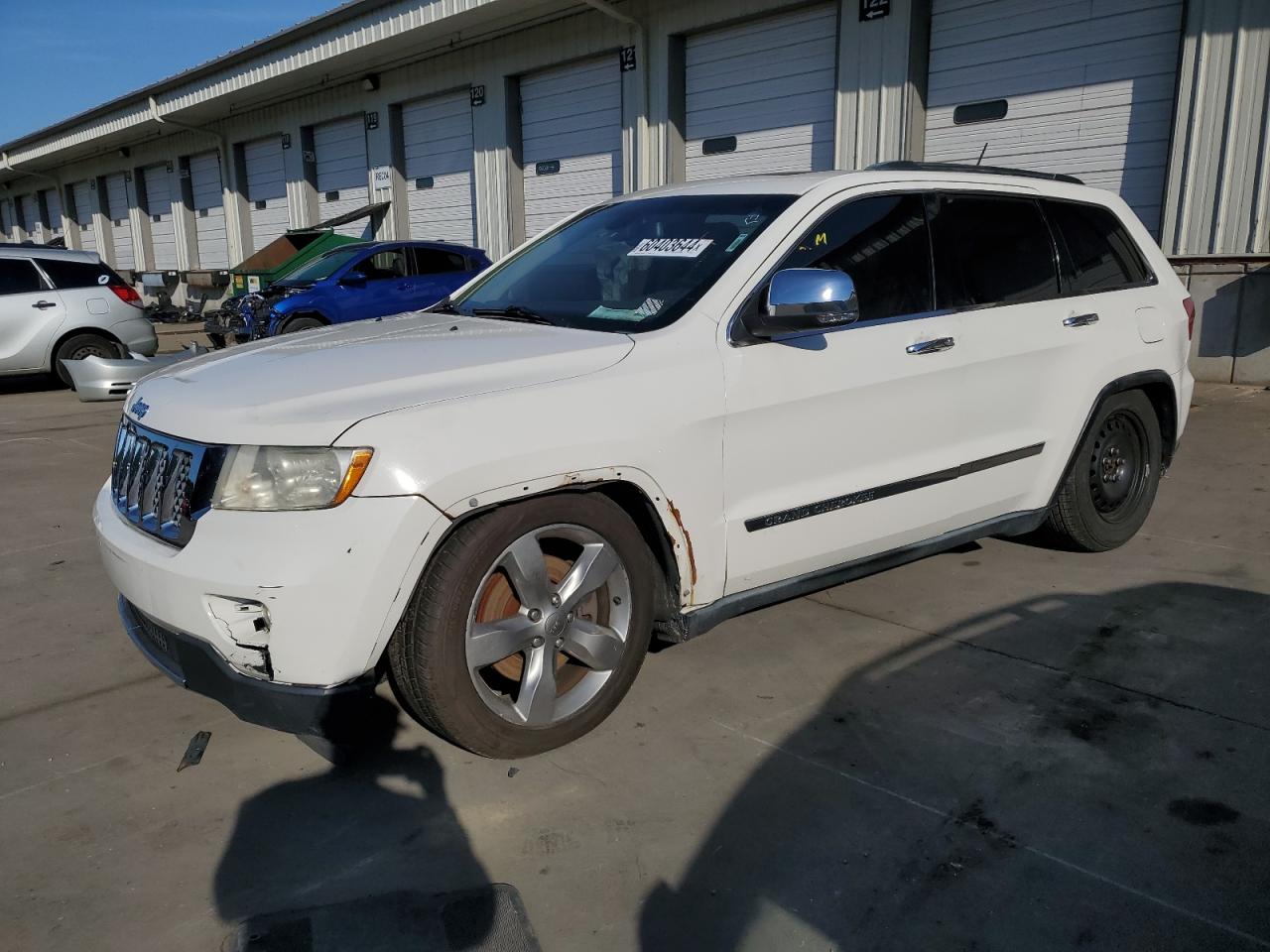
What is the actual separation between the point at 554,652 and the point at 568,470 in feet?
1.96

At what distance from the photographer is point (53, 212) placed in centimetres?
3572

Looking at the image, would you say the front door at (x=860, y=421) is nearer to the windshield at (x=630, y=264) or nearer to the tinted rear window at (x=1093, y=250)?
the windshield at (x=630, y=264)

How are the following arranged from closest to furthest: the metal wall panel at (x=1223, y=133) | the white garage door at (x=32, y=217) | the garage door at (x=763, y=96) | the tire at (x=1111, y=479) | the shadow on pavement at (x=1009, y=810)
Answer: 1. the shadow on pavement at (x=1009, y=810)
2. the tire at (x=1111, y=479)
3. the metal wall panel at (x=1223, y=133)
4. the garage door at (x=763, y=96)
5. the white garage door at (x=32, y=217)

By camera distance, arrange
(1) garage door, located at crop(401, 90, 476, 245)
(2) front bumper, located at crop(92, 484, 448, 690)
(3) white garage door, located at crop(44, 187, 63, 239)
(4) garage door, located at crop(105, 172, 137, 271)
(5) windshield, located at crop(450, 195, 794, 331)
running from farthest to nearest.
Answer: (3) white garage door, located at crop(44, 187, 63, 239) → (4) garage door, located at crop(105, 172, 137, 271) → (1) garage door, located at crop(401, 90, 476, 245) → (5) windshield, located at crop(450, 195, 794, 331) → (2) front bumper, located at crop(92, 484, 448, 690)

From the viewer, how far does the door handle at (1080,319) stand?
426cm

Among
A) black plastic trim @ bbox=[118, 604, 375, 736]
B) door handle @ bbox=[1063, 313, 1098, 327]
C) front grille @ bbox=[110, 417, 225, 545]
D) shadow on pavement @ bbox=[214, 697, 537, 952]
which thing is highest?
door handle @ bbox=[1063, 313, 1098, 327]

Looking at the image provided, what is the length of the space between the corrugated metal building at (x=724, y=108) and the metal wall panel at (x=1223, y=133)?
2 centimetres

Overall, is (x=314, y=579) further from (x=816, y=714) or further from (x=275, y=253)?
(x=275, y=253)

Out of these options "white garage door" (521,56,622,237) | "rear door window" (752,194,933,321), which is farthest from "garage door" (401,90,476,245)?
"rear door window" (752,194,933,321)

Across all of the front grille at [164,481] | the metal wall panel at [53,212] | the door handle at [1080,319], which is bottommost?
the front grille at [164,481]

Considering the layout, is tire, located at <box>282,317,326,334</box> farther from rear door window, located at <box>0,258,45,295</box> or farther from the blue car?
rear door window, located at <box>0,258,45,295</box>

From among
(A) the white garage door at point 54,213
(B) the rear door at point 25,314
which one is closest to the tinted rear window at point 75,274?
(B) the rear door at point 25,314

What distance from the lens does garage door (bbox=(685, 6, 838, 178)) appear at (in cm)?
1179

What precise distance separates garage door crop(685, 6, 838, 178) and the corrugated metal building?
0.03 m
